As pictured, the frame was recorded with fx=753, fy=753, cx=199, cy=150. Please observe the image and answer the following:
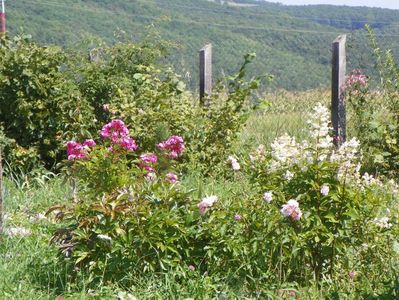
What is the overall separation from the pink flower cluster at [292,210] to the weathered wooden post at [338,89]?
13.8ft

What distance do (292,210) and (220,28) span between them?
7254cm

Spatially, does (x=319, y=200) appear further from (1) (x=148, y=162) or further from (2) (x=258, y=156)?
(1) (x=148, y=162)

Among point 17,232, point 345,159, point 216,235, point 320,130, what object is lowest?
point 17,232

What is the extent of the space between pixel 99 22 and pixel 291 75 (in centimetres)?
1631

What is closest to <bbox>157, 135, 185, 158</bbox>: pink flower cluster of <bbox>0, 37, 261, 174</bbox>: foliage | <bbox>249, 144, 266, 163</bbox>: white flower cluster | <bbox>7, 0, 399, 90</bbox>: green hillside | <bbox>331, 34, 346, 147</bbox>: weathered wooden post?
<bbox>249, 144, 266, 163</bbox>: white flower cluster

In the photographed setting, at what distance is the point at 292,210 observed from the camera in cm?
361

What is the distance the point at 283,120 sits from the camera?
9766 mm

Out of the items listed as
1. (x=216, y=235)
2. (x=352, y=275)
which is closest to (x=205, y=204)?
(x=216, y=235)

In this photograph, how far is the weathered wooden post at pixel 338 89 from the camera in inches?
305

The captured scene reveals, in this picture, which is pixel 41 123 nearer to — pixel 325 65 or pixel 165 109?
pixel 165 109

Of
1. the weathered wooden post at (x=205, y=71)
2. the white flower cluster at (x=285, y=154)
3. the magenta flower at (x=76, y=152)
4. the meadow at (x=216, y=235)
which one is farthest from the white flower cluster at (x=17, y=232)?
the weathered wooden post at (x=205, y=71)

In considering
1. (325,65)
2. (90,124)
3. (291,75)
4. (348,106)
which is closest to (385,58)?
(348,106)

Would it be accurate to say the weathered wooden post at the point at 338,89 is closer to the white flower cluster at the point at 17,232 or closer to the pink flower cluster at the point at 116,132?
the pink flower cluster at the point at 116,132

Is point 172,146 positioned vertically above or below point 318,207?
above
